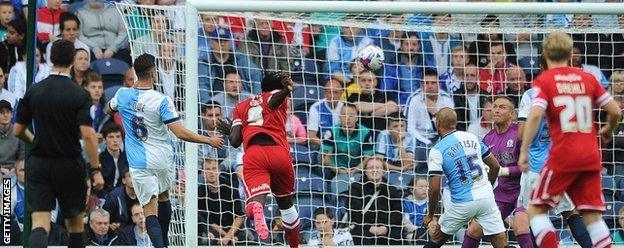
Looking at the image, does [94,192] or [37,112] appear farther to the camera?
[94,192]

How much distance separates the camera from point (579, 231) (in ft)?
42.6

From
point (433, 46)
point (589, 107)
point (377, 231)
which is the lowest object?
point (377, 231)

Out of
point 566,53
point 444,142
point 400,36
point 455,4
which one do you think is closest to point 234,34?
point 400,36

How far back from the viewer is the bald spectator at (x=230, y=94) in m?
15.4

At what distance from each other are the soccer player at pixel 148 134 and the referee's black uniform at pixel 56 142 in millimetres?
1475

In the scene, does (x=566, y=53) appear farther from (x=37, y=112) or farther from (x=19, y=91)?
(x=19, y=91)

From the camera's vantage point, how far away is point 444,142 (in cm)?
1214

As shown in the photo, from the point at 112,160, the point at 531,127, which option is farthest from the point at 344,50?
the point at 531,127

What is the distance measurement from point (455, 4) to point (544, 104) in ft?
11.4

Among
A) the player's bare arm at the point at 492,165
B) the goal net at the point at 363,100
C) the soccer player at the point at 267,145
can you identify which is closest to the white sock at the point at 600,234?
the player's bare arm at the point at 492,165

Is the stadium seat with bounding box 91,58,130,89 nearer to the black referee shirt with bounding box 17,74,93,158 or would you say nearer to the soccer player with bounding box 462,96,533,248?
the soccer player with bounding box 462,96,533,248

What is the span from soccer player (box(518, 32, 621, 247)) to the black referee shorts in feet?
11.8

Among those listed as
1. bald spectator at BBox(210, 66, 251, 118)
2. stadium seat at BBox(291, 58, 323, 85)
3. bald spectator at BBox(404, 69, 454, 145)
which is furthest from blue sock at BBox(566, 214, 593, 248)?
bald spectator at BBox(210, 66, 251, 118)

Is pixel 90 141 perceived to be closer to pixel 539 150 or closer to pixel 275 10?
pixel 275 10
